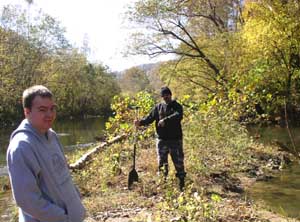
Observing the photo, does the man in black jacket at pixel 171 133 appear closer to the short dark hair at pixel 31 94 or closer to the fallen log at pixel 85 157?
the fallen log at pixel 85 157

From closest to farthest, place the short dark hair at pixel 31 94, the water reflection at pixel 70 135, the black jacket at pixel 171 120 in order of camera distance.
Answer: the short dark hair at pixel 31 94
the black jacket at pixel 171 120
the water reflection at pixel 70 135

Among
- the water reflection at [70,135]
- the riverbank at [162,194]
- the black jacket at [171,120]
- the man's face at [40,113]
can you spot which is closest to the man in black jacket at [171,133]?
the black jacket at [171,120]

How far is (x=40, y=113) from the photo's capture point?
120 inches

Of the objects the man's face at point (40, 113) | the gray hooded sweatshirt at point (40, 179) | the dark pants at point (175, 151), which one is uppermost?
the man's face at point (40, 113)

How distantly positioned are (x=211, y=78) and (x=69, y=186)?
2563cm

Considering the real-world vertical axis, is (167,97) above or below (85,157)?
above

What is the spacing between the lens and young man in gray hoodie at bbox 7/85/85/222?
9.36 ft

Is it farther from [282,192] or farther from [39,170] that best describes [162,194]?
[39,170]

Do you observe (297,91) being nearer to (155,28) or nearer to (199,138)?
(155,28)

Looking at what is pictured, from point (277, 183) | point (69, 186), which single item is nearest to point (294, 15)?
point (277, 183)

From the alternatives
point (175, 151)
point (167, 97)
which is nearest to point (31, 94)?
point (167, 97)

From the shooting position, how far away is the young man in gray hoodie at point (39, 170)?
2852mm

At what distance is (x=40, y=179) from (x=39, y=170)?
0.09m

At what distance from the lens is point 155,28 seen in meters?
26.0
